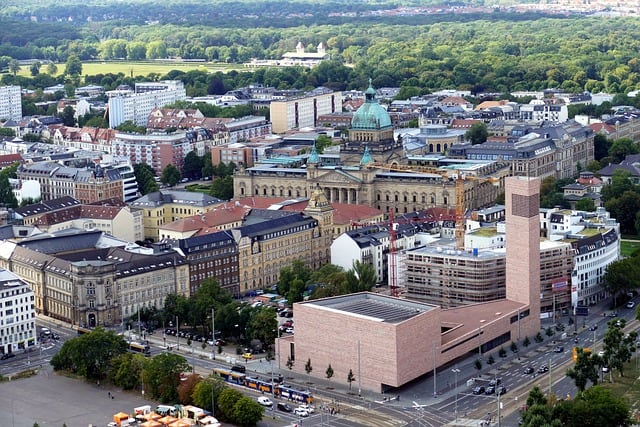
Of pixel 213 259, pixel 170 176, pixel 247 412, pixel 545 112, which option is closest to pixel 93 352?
pixel 247 412

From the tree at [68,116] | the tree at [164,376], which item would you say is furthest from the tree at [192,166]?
the tree at [164,376]

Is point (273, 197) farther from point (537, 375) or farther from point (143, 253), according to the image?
point (537, 375)

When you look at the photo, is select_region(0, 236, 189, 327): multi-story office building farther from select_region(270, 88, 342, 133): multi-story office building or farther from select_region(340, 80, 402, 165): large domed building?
select_region(270, 88, 342, 133): multi-story office building

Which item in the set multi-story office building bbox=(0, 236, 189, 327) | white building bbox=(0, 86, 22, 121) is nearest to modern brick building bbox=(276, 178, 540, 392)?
multi-story office building bbox=(0, 236, 189, 327)

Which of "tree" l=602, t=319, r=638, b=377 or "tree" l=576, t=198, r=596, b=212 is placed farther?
"tree" l=576, t=198, r=596, b=212

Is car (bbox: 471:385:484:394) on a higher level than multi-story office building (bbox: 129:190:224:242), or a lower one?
lower

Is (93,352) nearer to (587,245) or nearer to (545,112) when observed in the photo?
(587,245)
